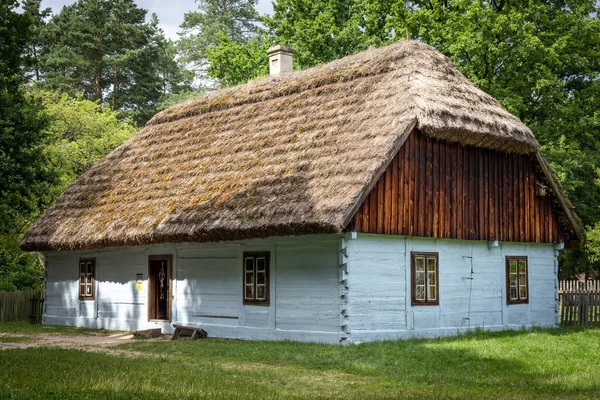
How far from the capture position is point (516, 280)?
2159cm

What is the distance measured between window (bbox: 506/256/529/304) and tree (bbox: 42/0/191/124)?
31.3 meters

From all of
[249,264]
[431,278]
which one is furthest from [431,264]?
[249,264]

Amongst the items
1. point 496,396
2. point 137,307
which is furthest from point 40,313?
point 496,396

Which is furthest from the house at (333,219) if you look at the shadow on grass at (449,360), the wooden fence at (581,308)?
the shadow on grass at (449,360)

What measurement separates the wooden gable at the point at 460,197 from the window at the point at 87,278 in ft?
33.8

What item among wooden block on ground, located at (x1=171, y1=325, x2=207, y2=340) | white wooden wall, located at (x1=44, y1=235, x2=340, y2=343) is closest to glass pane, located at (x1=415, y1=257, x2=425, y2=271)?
white wooden wall, located at (x1=44, y1=235, x2=340, y2=343)

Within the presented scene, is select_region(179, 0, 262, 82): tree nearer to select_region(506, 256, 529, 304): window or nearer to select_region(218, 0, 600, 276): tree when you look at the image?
select_region(218, 0, 600, 276): tree

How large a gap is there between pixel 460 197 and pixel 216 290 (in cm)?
640

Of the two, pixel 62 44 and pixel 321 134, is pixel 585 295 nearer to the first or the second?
pixel 321 134

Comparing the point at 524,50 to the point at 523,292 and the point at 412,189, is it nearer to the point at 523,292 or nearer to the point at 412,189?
the point at 523,292

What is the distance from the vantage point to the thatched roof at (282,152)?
17.6 m

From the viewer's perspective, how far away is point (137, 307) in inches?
887

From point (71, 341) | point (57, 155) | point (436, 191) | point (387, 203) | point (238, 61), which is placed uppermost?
point (238, 61)

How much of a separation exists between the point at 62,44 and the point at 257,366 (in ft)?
130
